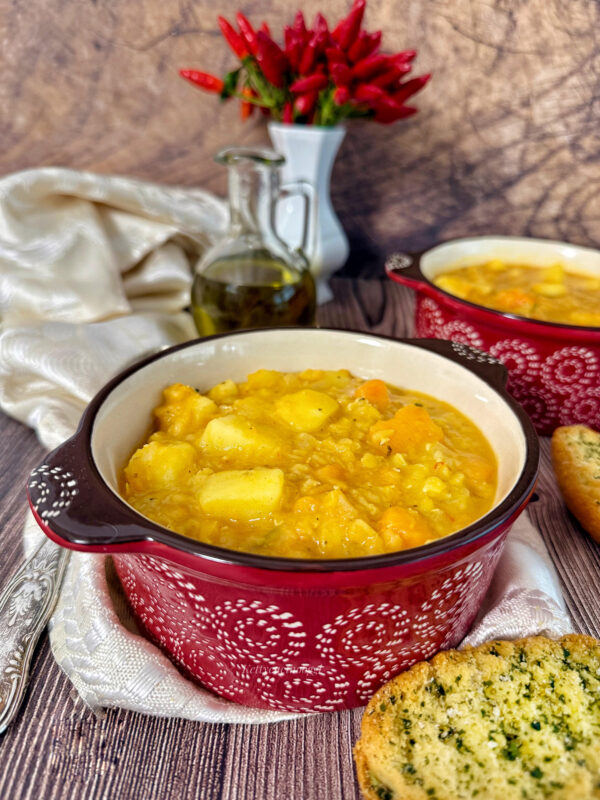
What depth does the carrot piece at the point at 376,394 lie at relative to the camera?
1.67 m

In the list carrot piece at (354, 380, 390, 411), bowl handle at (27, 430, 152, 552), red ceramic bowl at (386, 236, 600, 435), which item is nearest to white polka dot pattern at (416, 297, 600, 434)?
red ceramic bowl at (386, 236, 600, 435)

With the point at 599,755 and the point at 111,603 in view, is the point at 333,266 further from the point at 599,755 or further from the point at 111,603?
the point at 599,755

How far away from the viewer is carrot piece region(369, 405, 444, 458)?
1.53 meters

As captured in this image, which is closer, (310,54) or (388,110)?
(310,54)

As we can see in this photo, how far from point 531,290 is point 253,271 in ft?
3.02

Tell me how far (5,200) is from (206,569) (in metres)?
1.74

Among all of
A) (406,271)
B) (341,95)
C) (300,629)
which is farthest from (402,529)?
(341,95)

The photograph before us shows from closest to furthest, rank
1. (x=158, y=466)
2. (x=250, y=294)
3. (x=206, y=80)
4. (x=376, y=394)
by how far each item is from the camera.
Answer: (x=158, y=466) < (x=376, y=394) < (x=250, y=294) < (x=206, y=80)

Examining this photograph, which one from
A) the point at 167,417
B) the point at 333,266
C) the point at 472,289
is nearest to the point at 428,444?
the point at 167,417

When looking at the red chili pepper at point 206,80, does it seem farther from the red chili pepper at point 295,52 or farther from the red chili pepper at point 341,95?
the red chili pepper at point 341,95

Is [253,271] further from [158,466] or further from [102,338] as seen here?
[158,466]

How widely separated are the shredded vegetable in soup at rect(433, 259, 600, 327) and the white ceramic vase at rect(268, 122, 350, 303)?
0.50 meters

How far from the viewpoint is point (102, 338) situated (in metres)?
2.17

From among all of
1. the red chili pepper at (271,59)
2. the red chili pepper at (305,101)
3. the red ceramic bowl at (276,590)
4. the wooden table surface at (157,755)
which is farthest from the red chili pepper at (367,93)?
the wooden table surface at (157,755)
